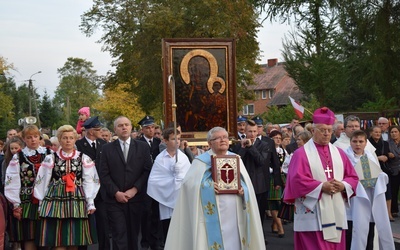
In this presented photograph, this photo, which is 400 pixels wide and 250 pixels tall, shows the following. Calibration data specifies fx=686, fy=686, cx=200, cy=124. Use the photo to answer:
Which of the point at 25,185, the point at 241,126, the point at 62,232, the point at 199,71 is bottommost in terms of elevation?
the point at 62,232

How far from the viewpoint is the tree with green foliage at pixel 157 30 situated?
→ 109 ft

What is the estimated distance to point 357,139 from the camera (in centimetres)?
892

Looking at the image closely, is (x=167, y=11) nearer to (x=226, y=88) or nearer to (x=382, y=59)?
(x=382, y=59)

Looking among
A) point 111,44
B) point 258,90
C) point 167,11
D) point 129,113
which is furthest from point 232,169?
point 258,90

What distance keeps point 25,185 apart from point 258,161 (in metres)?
3.54

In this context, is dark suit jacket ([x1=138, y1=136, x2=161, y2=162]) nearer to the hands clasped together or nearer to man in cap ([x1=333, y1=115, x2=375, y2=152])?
man in cap ([x1=333, y1=115, x2=375, y2=152])

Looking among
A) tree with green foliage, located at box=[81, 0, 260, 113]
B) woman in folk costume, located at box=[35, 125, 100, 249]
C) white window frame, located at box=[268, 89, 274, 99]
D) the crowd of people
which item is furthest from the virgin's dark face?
white window frame, located at box=[268, 89, 274, 99]

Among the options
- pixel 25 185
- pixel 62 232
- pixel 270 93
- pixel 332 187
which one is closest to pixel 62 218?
pixel 62 232

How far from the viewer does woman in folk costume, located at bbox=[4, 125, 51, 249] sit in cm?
898

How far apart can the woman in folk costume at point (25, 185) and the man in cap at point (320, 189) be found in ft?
11.3

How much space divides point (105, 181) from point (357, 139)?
11.0 feet

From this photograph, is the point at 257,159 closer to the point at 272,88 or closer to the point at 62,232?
the point at 62,232

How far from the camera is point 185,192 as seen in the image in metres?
7.39

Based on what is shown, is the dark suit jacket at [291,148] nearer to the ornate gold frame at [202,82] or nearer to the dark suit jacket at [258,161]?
the dark suit jacket at [258,161]
